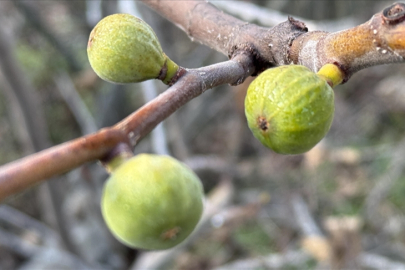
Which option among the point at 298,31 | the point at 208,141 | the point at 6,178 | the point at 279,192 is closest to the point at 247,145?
the point at 208,141

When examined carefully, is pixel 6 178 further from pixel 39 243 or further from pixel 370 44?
pixel 39 243

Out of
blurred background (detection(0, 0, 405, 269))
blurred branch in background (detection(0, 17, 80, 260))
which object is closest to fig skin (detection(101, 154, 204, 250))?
blurred background (detection(0, 0, 405, 269))

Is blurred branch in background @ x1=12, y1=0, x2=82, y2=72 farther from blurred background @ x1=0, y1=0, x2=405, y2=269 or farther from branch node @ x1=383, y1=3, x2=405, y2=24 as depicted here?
branch node @ x1=383, y1=3, x2=405, y2=24

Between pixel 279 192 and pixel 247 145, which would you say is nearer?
pixel 279 192

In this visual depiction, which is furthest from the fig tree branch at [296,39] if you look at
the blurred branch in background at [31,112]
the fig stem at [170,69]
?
the blurred branch in background at [31,112]

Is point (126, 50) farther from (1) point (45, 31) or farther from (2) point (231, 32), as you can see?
(1) point (45, 31)

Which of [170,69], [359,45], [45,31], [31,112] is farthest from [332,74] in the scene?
[45,31]
